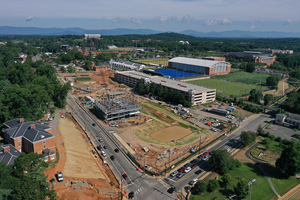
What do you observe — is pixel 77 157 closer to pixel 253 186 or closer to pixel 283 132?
pixel 253 186

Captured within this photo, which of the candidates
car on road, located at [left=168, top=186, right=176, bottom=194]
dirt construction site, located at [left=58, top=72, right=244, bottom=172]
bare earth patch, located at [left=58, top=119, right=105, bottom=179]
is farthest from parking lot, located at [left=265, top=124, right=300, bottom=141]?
bare earth patch, located at [left=58, top=119, right=105, bottom=179]

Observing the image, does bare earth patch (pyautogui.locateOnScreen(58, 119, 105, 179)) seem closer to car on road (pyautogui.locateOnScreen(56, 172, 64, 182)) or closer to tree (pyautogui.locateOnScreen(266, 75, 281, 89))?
car on road (pyautogui.locateOnScreen(56, 172, 64, 182))

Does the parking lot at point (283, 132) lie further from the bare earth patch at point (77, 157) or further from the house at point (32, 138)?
the house at point (32, 138)

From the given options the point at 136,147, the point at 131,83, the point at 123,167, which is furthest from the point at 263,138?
the point at 131,83

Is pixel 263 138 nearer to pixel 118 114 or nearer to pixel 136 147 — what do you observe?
pixel 136 147

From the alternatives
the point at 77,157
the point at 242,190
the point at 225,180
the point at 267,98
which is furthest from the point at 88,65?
the point at 242,190

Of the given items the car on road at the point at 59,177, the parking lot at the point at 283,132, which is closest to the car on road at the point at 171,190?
the car on road at the point at 59,177
